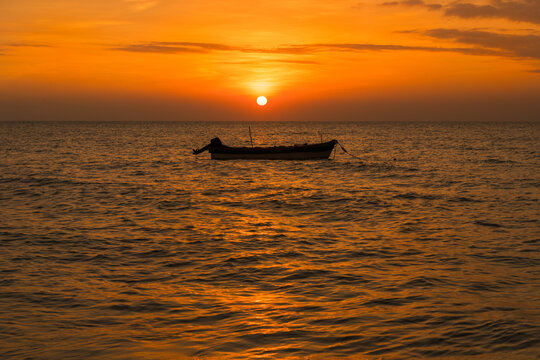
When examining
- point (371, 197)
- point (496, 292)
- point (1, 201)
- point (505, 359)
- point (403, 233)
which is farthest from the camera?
point (371, 197)

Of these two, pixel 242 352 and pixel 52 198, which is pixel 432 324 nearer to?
pixel 242 352

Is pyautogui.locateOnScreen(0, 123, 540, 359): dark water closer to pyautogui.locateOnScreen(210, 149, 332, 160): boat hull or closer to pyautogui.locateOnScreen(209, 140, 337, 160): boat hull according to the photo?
pyautogui.locateOnScreen(209, 140, 337, 160): boat hull

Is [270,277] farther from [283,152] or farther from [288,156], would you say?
[288,156]

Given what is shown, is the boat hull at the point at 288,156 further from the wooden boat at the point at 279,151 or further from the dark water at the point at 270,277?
the dark water at the point at 270,277

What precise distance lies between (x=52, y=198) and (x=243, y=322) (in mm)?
18552

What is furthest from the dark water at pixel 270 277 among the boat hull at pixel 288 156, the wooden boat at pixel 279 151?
the boat hull at pixel 288 156

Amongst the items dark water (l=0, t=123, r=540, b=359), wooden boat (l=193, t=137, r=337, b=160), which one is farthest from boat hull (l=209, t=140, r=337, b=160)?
dark water (l=0, t=123, r=540, b=359)

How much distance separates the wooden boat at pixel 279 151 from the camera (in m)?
46.5

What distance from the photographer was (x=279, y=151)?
46531mm

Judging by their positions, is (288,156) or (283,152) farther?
(288,156)

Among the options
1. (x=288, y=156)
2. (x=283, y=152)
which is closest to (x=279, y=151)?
(x=283, y=152)

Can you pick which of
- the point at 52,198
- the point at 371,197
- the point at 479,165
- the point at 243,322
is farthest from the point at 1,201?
the point at 479,165

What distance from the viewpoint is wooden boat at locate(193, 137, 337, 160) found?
4653 cm

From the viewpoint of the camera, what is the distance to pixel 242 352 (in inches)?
295
